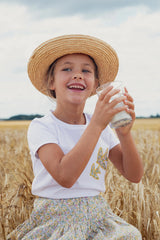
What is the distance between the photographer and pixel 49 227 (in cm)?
170

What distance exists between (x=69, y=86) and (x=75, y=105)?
0.12 m

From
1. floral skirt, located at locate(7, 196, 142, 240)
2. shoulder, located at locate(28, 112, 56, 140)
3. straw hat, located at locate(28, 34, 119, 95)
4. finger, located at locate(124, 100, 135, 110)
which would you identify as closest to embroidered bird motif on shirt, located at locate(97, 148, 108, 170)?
floral skirt, located at locate(7, 196, 142, 240)

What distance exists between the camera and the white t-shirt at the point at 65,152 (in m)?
1.74

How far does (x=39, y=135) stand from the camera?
1.75 m

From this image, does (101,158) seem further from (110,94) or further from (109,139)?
(110,94)

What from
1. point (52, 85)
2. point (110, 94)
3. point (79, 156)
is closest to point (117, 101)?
point (110, 94)

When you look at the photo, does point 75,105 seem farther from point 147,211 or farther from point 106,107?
point 147,211

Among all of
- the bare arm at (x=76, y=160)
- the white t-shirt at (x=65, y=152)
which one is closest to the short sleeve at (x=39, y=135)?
the white t-shirt at (x=65, y=152)

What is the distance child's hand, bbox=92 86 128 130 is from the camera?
1488 mm

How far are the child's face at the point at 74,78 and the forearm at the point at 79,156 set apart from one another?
0.29m

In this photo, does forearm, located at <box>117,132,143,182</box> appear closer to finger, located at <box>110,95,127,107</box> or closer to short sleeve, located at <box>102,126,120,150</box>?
short sleeve, located at <box>102,126,120,150</box>

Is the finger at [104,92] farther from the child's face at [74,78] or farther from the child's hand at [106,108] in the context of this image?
the child's face at [74,78]

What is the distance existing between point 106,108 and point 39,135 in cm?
44

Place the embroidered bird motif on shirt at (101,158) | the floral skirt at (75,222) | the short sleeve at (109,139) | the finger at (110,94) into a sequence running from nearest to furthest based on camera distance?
the finger at (110,94)
the floral skirt at (75,222)
the embroidered bird motif on shirt at (101,158)
the short sleeve at (109,139)
